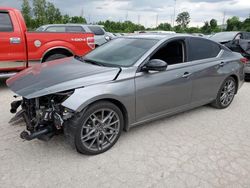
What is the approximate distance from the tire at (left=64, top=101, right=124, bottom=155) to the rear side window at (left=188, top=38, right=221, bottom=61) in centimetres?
183

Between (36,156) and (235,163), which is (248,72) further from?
(36,156)

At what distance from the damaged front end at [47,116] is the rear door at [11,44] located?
311cm

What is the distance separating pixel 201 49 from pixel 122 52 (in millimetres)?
1560

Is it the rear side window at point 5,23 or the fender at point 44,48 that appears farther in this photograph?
the fender at point 44,48

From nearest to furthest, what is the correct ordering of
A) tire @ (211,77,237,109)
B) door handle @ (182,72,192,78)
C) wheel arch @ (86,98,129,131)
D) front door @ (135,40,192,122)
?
1. wheel arch @ (86,98,129,131)
2. front door @ (135,40,192,122)
3. door handle @ (182,72,192,78)
4. tire @ (211,77,237,109)

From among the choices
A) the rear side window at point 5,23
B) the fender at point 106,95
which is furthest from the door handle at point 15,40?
the fender at point 106,95

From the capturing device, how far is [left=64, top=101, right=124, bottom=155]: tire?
9.64 ft

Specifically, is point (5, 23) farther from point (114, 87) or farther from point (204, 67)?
point (204, 67)

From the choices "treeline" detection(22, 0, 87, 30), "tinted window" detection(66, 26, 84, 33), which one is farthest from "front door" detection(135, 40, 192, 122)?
"treeline" detection(22, 0, 87, 30)

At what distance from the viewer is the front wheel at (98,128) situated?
299cm

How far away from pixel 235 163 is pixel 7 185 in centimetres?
273

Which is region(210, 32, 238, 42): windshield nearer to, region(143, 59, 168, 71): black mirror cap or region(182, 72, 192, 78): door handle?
region(182, 72, 192, 78): door handle

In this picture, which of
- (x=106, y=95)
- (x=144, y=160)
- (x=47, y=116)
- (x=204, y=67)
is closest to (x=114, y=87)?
(x=106, y=95)

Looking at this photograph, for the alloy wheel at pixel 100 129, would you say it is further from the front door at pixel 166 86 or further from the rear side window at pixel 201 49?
the rear side window at pixel 201 49
